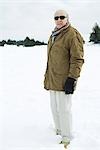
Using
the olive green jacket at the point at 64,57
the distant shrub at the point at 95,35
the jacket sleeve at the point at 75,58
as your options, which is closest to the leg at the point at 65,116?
the olive green jacket at the point at 64,57

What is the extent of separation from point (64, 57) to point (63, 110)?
69cm

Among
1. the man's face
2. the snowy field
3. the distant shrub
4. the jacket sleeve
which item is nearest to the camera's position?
the jacket sleeve

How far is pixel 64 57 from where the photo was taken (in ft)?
18.6

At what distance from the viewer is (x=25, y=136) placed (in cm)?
630

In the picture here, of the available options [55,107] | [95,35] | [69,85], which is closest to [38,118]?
[55,107]

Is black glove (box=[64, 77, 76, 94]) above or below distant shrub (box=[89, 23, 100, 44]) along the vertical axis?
above

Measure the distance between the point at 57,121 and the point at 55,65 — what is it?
86 cm

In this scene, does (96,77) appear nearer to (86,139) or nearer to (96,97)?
(96,97)

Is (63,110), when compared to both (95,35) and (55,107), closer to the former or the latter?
(55,107)

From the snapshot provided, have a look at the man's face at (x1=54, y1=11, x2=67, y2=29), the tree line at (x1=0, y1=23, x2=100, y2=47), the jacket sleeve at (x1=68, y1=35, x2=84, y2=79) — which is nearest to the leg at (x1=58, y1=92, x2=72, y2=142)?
the jacket sleeve at (x1=68, y1=35, x2=84, y2=79)

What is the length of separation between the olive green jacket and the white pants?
0.11 meters

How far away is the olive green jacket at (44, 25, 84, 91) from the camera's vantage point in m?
5.52

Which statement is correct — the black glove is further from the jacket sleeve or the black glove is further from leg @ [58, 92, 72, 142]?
leg @ [58, 92, 72, 142]

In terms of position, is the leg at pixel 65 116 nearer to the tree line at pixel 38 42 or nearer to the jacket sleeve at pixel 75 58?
the jacket sleeve at pixel 75 58
